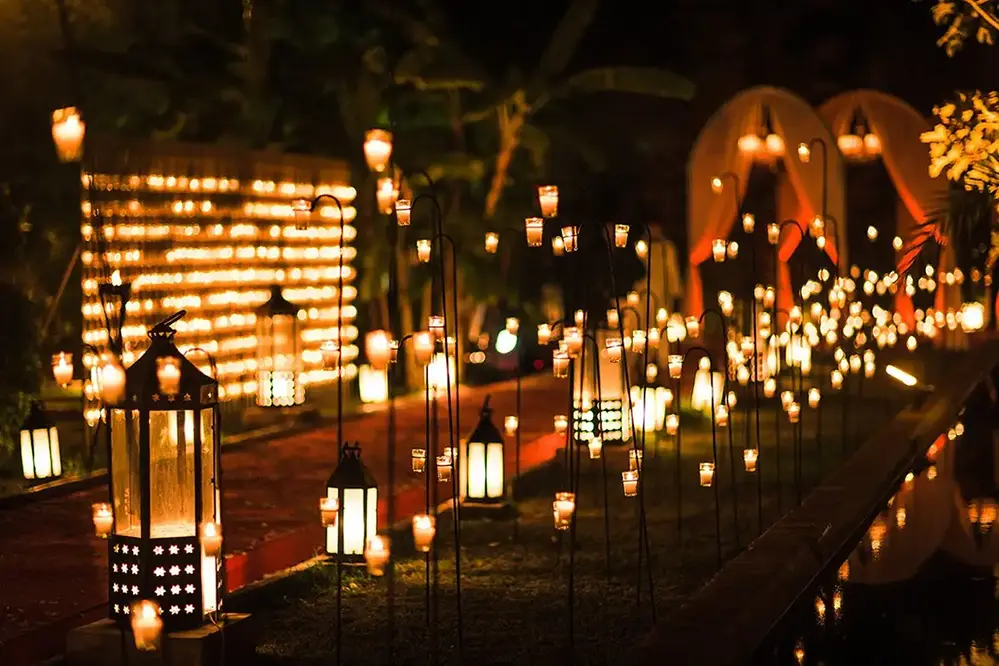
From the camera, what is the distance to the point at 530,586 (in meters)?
9.32

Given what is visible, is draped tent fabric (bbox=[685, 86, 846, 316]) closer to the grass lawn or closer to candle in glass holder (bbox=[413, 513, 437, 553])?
the grass lawn

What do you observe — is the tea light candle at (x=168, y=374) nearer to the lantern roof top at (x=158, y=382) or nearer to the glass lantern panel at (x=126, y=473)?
the lantern roof top at (x=158, y=382)

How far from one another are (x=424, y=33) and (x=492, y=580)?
507 inches

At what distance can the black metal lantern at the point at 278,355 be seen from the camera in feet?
56.4

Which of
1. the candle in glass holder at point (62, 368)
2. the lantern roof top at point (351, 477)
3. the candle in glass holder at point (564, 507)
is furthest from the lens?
the candle in glass holder at point (62, 368)

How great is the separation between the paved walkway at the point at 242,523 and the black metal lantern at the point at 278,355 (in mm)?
592

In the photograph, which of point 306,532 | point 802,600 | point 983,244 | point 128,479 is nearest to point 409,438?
point 306,532

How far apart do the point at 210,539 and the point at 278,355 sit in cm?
1145

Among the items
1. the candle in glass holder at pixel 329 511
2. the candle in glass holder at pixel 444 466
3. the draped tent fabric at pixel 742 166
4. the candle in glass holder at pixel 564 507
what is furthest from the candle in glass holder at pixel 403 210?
the draped tent fabric at pixel 742 166

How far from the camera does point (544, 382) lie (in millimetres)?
24000

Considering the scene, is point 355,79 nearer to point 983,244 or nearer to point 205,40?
point 205,40

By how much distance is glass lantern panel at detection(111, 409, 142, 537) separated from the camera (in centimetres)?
706

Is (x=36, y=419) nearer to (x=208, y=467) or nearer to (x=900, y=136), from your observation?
(x=208, y=467)

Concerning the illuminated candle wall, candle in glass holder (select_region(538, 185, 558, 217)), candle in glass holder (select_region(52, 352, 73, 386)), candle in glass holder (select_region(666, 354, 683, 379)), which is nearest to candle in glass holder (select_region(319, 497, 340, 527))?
candle in glass holder (select_region(538, 185, 558, 217))
